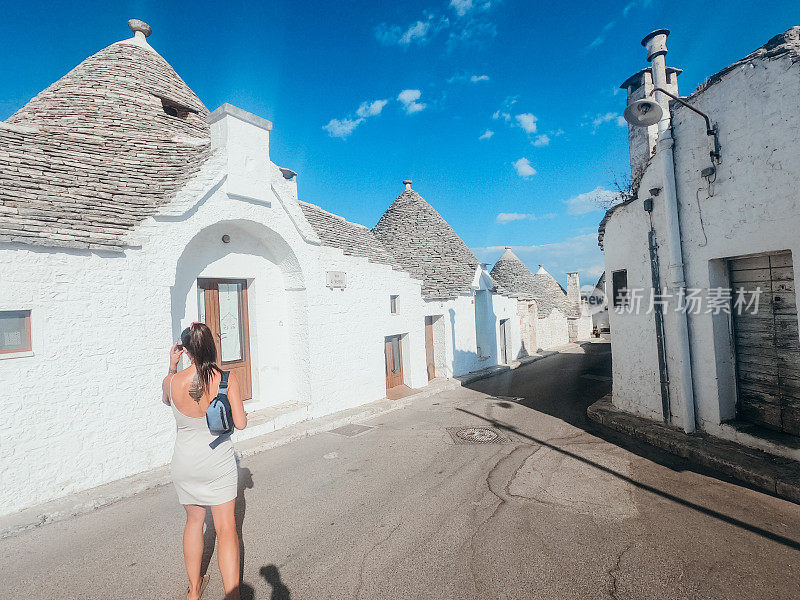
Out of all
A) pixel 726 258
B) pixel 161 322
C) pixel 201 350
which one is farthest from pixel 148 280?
pixel 726 258

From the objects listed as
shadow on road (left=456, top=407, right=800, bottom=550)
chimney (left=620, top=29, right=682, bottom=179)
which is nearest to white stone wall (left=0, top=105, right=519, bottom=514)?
shadow on road (left=456, top=407, right=800, bottom=550)

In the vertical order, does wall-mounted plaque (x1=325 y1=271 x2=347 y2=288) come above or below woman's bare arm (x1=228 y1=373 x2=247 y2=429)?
above

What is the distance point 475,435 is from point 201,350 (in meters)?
5.58

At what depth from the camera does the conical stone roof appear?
27.3 metres

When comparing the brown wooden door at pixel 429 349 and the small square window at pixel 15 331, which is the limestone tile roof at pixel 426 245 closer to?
the brown wooden door at pixel 429 349

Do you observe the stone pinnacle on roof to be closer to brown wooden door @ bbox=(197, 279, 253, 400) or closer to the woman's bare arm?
brown wooden door @ bbox=(197, 279, 253, 400)

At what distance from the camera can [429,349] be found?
1381 cm

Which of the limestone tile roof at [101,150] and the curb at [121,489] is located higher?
the limestone tile roof at [101,150]

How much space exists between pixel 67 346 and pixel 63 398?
0.64 metres

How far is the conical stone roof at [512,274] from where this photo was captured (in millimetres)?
27281

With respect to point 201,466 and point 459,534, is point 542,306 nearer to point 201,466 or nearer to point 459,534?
point 459,534

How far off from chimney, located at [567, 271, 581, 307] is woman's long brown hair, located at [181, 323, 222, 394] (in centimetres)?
3249

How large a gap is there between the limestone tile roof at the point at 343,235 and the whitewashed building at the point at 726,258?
18.6 ft

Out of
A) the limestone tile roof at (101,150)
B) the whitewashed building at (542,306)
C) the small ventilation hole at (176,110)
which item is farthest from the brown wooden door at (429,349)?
the small ventilation hole at (176,110)
